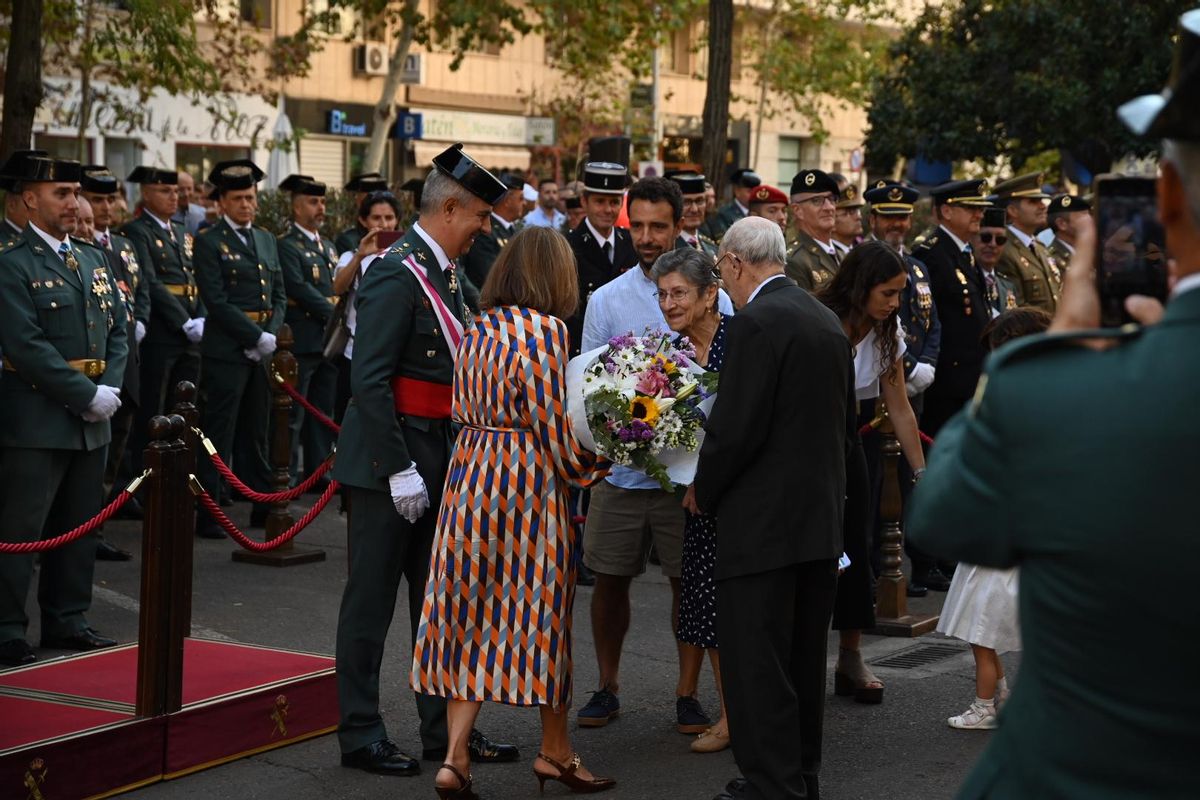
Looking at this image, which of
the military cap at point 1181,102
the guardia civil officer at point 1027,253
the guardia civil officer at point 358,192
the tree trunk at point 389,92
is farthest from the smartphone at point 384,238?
the tree trunk at point 389,92

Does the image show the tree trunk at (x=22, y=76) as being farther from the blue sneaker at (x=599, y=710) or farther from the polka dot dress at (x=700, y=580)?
the polka dot dress at (x=700, y=580)

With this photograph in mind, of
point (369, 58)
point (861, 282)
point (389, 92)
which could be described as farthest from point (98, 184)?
point (369, 58)

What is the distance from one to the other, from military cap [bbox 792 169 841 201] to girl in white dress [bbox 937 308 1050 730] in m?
3.59

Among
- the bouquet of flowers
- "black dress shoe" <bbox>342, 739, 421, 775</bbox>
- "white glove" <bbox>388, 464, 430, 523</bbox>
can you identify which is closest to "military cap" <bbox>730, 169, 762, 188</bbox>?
the bouquet of flowers

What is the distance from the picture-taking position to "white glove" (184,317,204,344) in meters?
11.1

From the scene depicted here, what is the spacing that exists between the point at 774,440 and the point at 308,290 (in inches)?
Answer: 302

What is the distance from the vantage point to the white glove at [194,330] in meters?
11.1

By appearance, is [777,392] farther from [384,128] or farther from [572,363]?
[384,128]

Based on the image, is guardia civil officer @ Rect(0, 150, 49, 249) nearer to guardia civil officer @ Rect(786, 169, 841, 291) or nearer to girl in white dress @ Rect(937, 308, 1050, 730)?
guardia civil officer @ Rect(786, 169, 841, 291)

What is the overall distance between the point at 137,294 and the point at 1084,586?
365 inches

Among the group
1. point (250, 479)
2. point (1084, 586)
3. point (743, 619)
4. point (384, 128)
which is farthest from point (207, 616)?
point (384, 128)

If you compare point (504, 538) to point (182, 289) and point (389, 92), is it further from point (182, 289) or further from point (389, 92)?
point (389, 92)

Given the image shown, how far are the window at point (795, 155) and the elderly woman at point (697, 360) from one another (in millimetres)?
44464

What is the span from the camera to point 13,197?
8.00 metres
